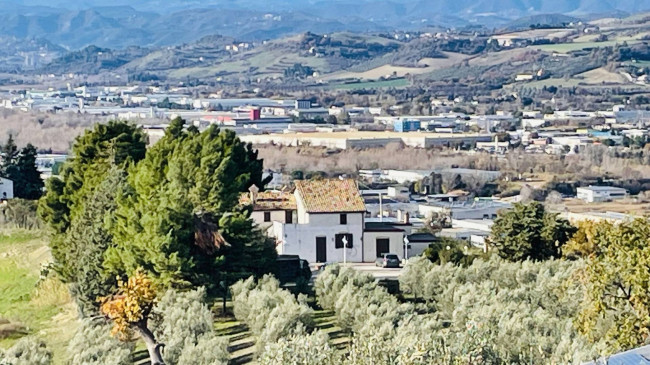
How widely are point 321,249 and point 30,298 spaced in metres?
5.32

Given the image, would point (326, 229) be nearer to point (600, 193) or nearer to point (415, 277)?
point (415, 277)

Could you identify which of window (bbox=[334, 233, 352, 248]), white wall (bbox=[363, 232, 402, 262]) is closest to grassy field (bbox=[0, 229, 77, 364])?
window (bbox=[334, 233, 352, 248])

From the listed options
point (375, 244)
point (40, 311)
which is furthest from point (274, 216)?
point (40, 311)

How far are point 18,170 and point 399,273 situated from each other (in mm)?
19766

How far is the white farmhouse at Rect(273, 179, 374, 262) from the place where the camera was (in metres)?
29.1

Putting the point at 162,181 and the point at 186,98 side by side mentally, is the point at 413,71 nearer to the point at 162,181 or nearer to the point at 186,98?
the point at 186,98

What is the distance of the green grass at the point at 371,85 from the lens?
145 metres

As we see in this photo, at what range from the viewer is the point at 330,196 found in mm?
29703

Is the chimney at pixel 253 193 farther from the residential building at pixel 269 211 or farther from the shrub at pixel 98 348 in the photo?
the shrub at pixel 98 348

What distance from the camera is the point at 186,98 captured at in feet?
439

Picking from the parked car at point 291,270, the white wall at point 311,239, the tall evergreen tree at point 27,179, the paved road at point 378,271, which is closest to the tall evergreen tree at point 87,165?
the white wall at point 311,239

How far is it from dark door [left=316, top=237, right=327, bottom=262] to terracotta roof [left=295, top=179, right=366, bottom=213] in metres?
0.54

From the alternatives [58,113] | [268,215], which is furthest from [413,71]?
[268,215]

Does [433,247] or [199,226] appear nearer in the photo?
[199,226]
